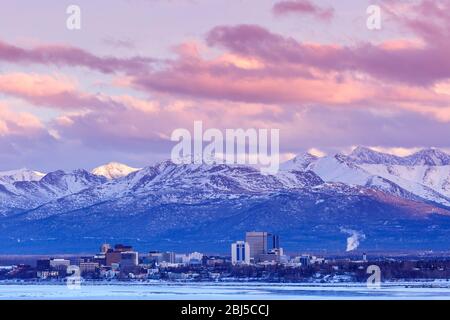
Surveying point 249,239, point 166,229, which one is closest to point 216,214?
point 166,229

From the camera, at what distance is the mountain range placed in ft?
433

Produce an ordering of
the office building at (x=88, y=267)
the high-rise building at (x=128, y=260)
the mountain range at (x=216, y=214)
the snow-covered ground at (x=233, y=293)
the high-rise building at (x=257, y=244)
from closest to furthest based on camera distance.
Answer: the snow-covered ground at (x=233, y=293), the office building at (x=88, y=267), the high-rise building at (x=128, y=260), the high-rise building at (x=257, y=244), the mountain range at (x=216, y=214)

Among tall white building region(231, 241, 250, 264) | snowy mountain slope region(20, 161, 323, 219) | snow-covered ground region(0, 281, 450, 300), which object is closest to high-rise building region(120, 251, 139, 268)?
tall white building region(231, 241, 250, 264)

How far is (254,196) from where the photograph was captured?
164m

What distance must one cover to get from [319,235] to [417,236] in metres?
11.4

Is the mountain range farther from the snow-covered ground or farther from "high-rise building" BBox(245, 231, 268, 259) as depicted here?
the snow-covered ground

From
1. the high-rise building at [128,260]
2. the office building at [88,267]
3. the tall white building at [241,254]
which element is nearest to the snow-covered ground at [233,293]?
the office building at [88,267]

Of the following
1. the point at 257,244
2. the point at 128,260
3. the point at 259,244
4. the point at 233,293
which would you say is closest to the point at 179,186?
the point at 257,244

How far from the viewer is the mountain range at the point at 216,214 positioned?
13188cm

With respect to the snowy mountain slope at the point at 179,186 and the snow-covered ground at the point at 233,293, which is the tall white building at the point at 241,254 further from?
the snowy mountain slope at the point at 179,186

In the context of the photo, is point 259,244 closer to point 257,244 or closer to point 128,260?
point 257,244

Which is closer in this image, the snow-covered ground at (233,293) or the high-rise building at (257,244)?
the snow-covered ground at (233,293)
